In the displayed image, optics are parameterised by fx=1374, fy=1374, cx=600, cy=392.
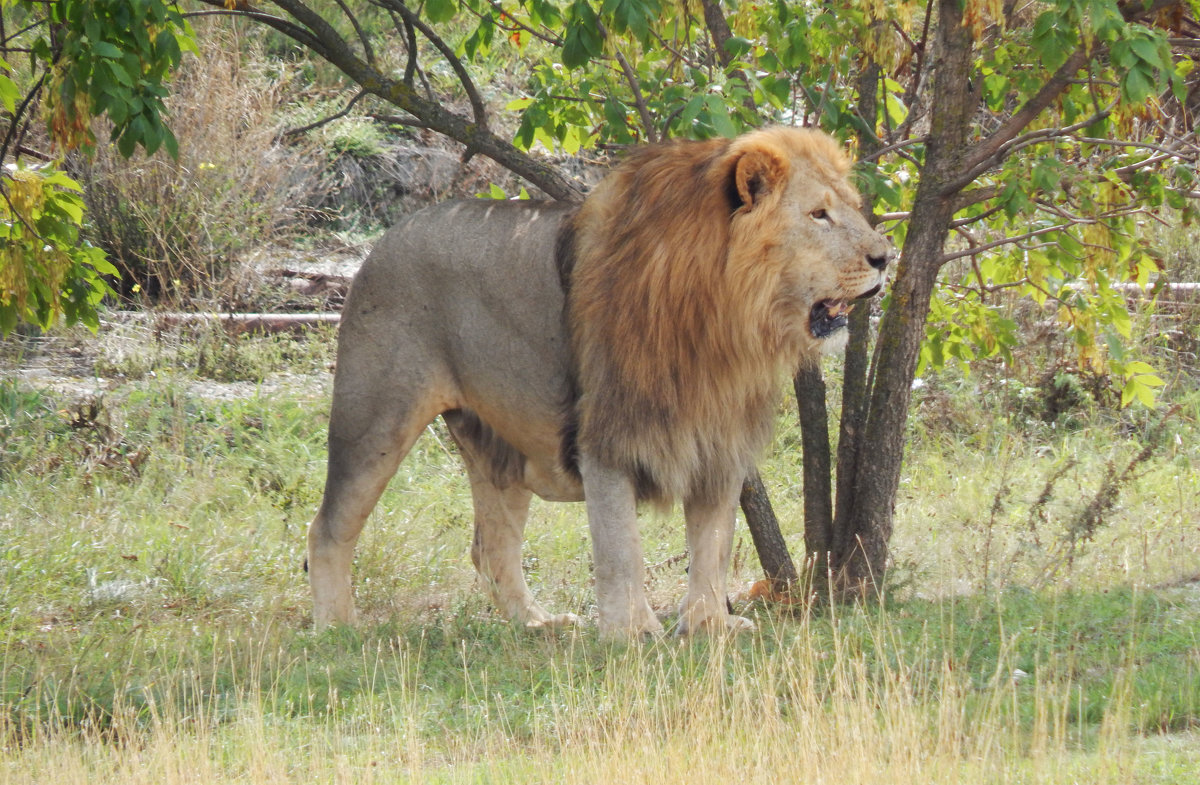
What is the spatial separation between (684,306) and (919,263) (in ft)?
3.74

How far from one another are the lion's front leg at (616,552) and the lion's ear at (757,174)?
1.06 metres

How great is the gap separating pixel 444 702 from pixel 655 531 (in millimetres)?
3516

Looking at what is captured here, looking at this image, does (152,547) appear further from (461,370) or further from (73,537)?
(461,370)

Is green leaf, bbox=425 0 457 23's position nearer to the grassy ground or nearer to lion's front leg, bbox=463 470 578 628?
lion's front leg, bbox=463 470 578 628

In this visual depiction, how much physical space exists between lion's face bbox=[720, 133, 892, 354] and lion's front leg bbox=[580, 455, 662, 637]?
829mm

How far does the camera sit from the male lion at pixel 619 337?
4598 mm

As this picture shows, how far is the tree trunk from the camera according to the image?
5.30m

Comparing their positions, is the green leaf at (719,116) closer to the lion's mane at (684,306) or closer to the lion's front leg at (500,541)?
the lion's mane at (684,306)

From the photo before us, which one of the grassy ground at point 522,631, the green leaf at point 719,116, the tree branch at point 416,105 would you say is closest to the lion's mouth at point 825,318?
the green leaf at point 719,116

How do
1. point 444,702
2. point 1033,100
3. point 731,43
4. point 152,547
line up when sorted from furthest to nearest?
point 152,547 → point 1033,100 → point 731,43 → point 444,702

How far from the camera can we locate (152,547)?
6.92 metres

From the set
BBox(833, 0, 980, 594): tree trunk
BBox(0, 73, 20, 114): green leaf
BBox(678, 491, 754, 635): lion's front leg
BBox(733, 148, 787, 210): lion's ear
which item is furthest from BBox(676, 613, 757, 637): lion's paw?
BBox(0, 73, 20, 114): green leaf

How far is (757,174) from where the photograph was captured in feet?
14.9

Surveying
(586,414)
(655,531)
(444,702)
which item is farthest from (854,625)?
(655,531)
